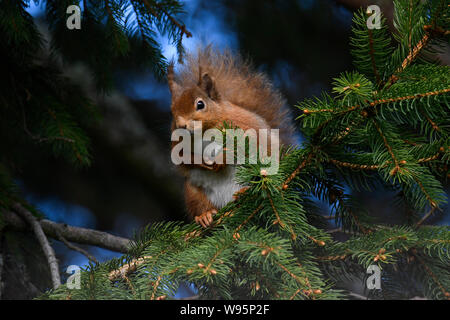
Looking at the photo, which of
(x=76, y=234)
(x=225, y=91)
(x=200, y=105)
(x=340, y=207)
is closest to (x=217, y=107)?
(x=200, y=105)

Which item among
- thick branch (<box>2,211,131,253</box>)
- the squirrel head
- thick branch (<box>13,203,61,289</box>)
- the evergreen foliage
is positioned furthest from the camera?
thick branch (<box>2,211,131,253</box>)

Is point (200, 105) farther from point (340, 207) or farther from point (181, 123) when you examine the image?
point (340, 207)

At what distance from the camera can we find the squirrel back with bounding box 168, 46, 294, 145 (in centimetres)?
138

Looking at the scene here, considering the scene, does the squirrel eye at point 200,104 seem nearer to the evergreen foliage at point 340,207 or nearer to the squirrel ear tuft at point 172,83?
the squirrel ear tuft at point 172,83

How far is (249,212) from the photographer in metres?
0.95

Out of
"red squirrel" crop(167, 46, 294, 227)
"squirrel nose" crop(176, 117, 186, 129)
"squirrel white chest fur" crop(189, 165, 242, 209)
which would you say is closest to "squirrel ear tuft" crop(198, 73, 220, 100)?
"red squirrel" crop(167, 46, 294, 227)

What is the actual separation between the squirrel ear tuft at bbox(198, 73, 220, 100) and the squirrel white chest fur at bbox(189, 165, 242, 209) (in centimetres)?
25

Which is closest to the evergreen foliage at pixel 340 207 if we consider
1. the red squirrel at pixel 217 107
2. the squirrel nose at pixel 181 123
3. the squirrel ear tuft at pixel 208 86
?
the red squirrel at pixel 217 107

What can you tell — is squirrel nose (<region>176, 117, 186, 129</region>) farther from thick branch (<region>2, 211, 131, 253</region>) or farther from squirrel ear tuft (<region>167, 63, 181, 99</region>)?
thick branch (<region>2, 211, 131, 253</region>)

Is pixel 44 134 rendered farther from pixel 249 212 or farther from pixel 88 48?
pixel 249 212

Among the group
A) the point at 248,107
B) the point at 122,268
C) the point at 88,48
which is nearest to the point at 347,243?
the point at 122,268

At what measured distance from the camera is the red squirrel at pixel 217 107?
130cm

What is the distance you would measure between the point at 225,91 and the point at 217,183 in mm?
396
